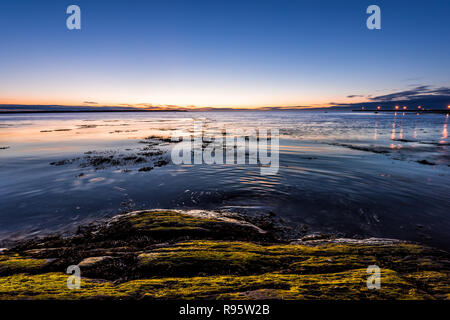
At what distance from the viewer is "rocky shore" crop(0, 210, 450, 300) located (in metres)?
3.50

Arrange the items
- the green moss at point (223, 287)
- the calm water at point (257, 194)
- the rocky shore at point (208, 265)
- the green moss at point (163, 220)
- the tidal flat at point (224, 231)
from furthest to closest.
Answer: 1. the calm water at point (257, 194)
2. the green moss at point (163, 220)
3. the tidal flat at point (224, 231)
4. the rocky shore at point (208, 265)
5. the green moss at point (223, 287)

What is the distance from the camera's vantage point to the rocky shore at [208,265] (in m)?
3.50

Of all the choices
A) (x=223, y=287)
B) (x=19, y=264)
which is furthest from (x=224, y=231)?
(x=19, y=264)

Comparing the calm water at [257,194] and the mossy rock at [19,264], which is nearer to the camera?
the mossy rock at [19,264]

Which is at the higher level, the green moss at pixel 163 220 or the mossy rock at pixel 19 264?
the green moss at pixel 163 220

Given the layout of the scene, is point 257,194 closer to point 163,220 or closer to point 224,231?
point 224,231

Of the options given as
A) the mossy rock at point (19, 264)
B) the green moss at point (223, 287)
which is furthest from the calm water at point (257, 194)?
the green moss at point (223, 287)

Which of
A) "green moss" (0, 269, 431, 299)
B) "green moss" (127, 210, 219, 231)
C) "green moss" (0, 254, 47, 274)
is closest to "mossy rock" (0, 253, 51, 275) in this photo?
"green moss" (0, 254, 47, 274)

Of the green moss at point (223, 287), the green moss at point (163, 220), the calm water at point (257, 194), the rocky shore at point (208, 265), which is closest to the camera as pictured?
the green moss at point (223, 287)

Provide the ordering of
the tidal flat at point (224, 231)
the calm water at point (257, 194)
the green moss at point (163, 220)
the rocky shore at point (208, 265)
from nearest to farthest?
the rocky shore at point (208, 265), the tidal flat at point (224, 231), the green moss at point (163, 220), the calm water at point (257, 194)

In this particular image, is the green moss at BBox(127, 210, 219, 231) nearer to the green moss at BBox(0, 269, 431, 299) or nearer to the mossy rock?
the mossy rock

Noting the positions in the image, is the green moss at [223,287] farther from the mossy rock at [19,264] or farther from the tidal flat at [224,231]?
the mossy rock at [19,264]

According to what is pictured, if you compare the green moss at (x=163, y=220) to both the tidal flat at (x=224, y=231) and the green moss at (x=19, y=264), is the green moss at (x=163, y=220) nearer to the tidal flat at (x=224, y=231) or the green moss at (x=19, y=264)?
the tidal flat at (x=224, y=231)

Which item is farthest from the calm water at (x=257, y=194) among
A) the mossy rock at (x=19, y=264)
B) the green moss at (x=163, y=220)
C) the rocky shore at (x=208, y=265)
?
the mossy rock at (x=19, y=264)
